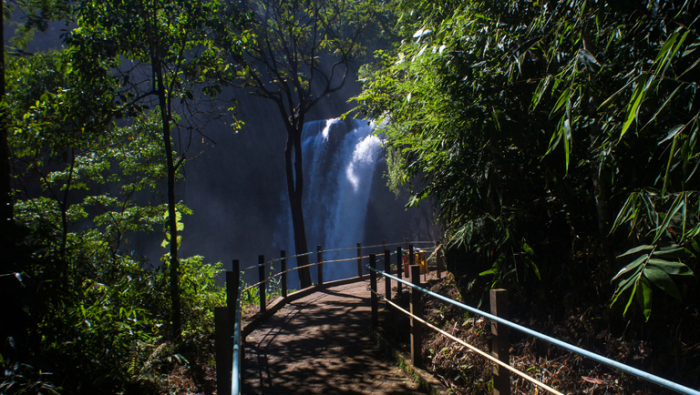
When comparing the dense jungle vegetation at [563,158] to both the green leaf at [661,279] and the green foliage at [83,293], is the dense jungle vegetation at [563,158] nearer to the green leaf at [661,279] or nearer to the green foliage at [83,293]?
the green leaf at [661,279]

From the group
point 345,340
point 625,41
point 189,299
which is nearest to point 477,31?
point 625,41

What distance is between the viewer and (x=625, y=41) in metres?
3.12

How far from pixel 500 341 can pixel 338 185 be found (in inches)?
895

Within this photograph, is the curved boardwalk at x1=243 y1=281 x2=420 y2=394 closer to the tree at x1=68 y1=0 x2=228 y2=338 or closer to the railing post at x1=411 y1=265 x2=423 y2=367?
the railing post at x1=411 y1=265 x2=423 y2=367

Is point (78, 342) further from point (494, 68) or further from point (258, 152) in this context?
point (258, 152)

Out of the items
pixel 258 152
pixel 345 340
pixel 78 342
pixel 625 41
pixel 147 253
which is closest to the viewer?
pixel 625 41

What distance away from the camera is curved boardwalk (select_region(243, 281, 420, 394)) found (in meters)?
4.19

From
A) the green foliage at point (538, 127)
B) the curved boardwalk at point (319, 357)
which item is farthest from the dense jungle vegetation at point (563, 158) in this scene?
the curved boardwalk at point (319, 357)

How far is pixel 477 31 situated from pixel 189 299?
5251 mm

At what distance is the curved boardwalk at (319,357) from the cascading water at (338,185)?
56.9 feet

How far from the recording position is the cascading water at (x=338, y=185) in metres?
24.9

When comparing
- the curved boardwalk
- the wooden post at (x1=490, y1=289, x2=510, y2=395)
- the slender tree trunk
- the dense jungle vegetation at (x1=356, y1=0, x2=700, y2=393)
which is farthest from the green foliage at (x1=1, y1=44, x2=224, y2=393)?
the dense jungle vegetation at (x1=356, y1=0, x2=700, y2=393)

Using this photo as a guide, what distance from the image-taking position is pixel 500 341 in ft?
9.66

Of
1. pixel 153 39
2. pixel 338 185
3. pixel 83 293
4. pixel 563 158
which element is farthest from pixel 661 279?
pixel 338 185
